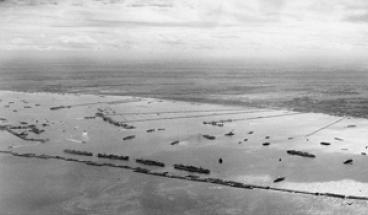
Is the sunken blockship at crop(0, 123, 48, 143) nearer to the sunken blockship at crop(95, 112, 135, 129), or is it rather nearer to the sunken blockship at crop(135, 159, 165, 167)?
the sunken blockship at crop(95, 112, 135, 129)

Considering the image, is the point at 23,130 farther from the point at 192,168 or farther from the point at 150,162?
the point at 192,168

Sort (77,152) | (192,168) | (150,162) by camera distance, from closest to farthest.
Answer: (192,168)
(150,162)
(77,152)

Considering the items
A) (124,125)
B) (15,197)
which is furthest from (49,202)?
(124,125)

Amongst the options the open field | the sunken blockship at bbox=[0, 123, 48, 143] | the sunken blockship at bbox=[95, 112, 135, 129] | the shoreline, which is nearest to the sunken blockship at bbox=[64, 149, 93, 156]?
the open field

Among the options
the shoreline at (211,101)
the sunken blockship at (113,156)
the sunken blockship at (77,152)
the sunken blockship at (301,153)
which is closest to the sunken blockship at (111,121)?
the sunken blockship at (77,152)

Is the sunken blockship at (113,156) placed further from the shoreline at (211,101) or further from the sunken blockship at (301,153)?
the shoreline at (211,101)

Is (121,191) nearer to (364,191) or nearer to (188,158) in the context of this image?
(188,158)

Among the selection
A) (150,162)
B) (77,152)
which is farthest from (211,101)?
(150,162)

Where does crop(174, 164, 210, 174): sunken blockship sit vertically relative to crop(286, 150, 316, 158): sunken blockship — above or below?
below
